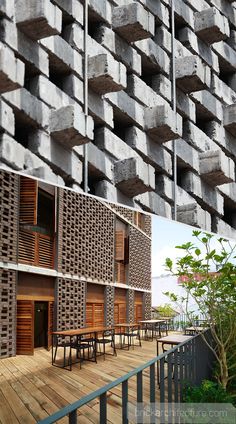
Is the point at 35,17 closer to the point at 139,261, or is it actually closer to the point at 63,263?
the point at 63,263

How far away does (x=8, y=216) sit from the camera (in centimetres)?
335

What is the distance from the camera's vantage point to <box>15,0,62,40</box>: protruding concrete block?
401 cm

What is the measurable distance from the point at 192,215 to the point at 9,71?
8.74ft

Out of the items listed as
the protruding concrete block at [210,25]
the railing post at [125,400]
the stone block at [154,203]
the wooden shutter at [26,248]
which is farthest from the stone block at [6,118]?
the protruding concrete block at [210,25]

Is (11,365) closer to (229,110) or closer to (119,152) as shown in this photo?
(119,152)

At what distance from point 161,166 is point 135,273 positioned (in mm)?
1493

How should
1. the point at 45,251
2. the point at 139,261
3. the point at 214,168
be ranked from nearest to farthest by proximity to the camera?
1. the point at 45,251
2. the point at 139,261
3. the point at 214,168

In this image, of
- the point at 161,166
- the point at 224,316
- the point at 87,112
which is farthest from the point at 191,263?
the point at 87,112

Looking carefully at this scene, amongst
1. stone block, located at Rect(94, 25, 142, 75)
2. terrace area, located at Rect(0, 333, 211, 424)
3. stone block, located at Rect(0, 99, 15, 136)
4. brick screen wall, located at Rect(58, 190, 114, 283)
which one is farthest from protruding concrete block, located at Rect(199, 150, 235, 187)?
stone block, located at Rect(0, 99, 15, 136)

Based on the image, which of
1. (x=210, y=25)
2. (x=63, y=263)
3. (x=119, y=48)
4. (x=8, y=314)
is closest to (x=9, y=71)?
(x=63, y=263)

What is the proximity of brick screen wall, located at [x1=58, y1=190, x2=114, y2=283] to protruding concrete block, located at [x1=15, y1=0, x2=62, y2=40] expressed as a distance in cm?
123

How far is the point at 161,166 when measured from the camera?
18.1 feet

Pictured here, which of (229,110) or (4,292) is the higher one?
(229,110)

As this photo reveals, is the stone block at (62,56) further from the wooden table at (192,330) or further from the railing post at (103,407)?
the railing post at (103,407)
